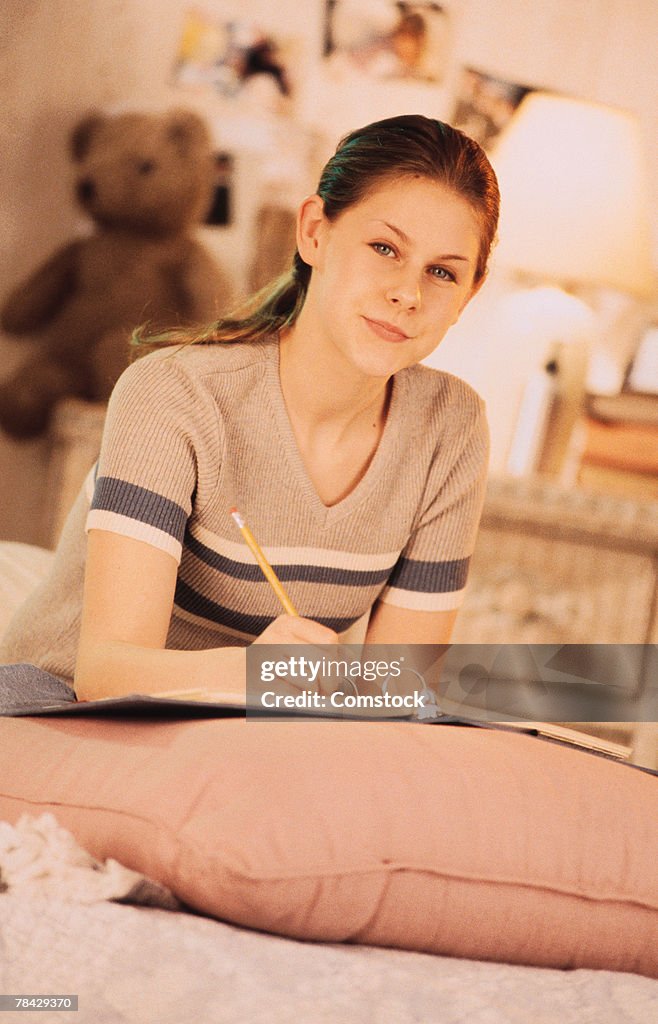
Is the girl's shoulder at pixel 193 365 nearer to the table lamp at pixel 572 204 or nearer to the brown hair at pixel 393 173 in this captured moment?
the brown hair at pixel 393 173

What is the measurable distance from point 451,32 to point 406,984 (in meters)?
2.22

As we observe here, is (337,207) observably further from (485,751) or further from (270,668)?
(485,751)

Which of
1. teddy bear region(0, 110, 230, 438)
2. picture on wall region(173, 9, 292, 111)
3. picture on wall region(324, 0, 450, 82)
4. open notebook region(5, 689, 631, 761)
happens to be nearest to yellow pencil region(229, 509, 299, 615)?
open notebook region(5, 689, 631, 761)

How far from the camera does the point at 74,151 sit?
6.98 feet

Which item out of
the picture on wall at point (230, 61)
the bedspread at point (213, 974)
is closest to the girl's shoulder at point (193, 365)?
the bedspread at point (213, 974)

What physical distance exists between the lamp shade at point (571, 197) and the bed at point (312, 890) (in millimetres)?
1437

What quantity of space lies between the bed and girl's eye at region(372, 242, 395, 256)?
0.49 meters

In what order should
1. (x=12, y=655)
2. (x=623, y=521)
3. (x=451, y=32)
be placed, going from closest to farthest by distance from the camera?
1. (x=12, y=655)
2. (x=623, y=521)
3. (x=451, y=32)

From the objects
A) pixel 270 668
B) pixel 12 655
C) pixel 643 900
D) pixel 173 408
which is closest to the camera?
pixel 643 900

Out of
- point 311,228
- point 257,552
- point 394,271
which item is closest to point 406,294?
point 394,271

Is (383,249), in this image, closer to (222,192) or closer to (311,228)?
(311,228)

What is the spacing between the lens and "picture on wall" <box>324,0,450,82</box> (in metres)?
2.38

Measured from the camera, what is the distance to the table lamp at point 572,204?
204cm

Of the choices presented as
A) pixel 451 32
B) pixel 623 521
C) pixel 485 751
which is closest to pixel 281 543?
pixel 485 751
